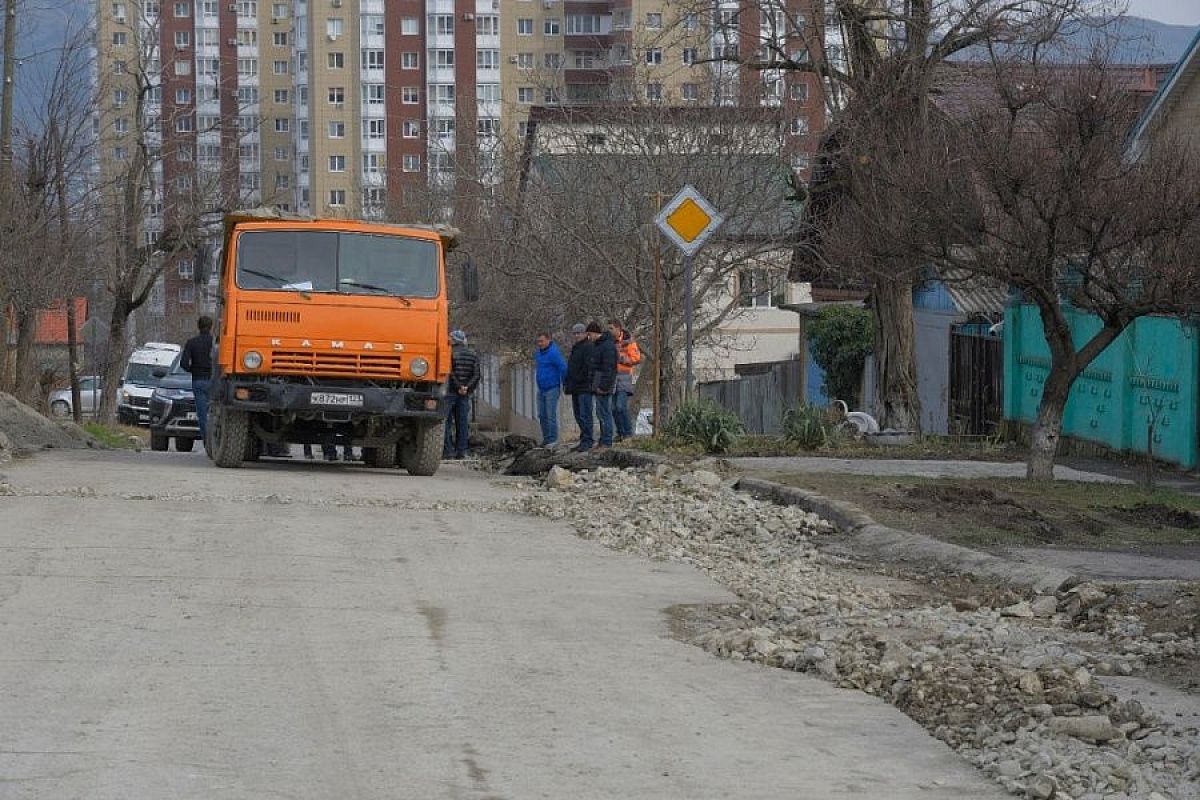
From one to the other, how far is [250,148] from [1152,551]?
117 m

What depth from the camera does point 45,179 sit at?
35.2 meters

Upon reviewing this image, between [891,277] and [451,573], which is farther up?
[891,277]

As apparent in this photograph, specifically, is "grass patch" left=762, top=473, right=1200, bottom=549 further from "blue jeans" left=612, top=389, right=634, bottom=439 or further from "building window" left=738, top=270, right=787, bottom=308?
"building window" left=738, top=270, right=787, bottom=308

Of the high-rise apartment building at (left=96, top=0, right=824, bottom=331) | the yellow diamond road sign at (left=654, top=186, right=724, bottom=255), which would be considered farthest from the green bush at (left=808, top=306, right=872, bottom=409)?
the high-rise apartment building at (left=96, top=0, right=824, bottom=331)

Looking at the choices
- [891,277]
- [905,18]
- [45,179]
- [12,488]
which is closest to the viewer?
[12,488]

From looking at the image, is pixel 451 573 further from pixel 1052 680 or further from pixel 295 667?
pixel 1052 680

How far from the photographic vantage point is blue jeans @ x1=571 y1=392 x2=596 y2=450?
72.9 ft

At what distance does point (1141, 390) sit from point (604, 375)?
20.9 feet

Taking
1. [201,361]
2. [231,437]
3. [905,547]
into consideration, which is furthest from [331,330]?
[905,547]

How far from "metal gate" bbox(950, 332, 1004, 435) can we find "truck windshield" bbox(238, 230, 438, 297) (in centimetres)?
1040

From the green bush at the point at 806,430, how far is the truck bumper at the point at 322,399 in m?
4.46

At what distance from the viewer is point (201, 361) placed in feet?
78.3

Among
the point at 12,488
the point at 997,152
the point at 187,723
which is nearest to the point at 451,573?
the point at 187,723

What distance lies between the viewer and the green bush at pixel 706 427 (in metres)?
20.0
